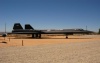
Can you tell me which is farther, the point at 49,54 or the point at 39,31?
the point at 39,31

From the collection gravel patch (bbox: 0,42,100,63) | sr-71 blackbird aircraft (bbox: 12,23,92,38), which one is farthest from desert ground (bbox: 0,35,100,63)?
sr-71 blackbird aircraft (bbox: 12,23,92,38)

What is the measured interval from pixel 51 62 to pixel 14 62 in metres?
2.39

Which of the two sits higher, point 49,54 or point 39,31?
point 39,31

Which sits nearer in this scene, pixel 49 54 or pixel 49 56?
pixel 49 56

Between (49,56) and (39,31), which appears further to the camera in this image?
(39,31)

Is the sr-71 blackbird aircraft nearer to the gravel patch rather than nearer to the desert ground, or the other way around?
the desert ground

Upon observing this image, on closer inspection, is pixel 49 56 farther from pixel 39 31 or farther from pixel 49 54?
pixel 39 31

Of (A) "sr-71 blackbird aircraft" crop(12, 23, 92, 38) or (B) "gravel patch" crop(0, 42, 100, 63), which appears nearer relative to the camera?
(B) "gravel patch" crop(0, 42, 100, 63)

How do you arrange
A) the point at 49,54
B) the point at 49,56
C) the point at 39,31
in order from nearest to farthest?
the point at 49,56 → the point at 49,54 → the point at 39,31

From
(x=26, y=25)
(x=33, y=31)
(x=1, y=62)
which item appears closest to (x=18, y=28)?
(x=26, y=25)

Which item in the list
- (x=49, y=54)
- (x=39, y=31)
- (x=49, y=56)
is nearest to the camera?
(x=49, y=56)

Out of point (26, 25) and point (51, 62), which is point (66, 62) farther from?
point (26, 25)

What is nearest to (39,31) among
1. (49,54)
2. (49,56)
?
(49,54)

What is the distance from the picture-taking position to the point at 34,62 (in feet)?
37.3
